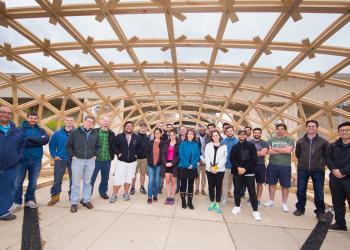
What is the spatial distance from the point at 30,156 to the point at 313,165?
714 centimetres

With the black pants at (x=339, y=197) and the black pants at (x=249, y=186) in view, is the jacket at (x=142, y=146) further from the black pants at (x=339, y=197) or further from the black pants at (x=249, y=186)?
the black pants at (x=339, y=197)

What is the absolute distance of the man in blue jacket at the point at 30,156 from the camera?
5.47 metres

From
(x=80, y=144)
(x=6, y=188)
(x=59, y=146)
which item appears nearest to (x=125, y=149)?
(x=80, y=144)

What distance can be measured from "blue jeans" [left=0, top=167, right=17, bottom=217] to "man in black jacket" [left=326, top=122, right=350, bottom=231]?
23.3 ft

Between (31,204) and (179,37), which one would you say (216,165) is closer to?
(179,37)

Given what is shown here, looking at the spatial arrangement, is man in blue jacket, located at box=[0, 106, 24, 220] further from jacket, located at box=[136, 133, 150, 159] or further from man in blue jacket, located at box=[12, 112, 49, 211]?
jacket, located at box=[136, 133, 150, 159]

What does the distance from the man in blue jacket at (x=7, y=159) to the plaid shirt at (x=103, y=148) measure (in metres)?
1.99

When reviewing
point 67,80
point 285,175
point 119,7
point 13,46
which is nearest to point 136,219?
point 285,175

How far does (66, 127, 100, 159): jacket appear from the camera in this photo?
5.58 metres

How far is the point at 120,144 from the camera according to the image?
6.46m

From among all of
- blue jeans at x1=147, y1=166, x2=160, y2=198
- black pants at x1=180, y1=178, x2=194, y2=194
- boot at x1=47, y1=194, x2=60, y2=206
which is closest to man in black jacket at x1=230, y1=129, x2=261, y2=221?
black pants at x1=180, y1=178, x2=194, y2=194

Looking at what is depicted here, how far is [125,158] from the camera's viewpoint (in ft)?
20.9

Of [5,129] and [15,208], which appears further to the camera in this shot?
[15,208]

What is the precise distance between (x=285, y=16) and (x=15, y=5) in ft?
19.8
